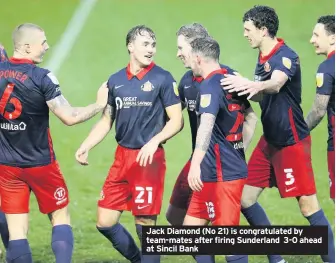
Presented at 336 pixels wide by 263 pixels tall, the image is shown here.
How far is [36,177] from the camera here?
33.4ft

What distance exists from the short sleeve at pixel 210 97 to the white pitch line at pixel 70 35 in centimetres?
641

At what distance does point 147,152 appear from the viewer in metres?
10.1

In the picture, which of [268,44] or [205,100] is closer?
[205,100]

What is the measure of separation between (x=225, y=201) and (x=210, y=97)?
952 millimetres

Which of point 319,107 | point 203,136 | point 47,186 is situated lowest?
point 47,186

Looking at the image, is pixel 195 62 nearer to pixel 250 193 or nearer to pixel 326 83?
pixel 326 83

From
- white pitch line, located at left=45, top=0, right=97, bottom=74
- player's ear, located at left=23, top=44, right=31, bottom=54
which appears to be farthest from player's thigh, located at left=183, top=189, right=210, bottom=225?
white pitch line, located at left=45, top=0, right=97, bottom=74

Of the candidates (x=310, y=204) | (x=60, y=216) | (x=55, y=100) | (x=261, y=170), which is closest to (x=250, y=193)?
(x=261, y=170)

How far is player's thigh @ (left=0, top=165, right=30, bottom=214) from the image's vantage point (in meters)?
10.2

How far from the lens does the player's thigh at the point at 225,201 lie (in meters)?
9.91

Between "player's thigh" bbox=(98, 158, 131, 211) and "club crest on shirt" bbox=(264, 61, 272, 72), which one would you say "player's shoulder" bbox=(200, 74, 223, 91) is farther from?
"player's thigh" bbox=(98, 158, 131, 211)

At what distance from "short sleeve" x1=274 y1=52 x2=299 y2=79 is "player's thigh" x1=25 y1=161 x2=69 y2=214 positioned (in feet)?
7.54

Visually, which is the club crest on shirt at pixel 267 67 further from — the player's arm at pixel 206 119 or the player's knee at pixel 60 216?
the player's knee at pixel 60 216

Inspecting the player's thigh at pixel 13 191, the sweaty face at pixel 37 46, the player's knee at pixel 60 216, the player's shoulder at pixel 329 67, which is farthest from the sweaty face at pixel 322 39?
the player's thigh at pixel 13 191
